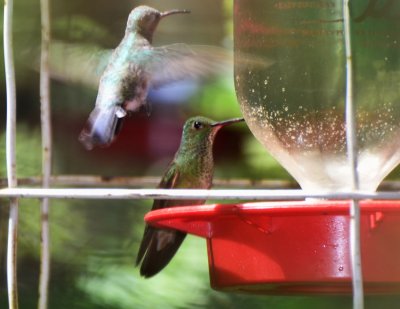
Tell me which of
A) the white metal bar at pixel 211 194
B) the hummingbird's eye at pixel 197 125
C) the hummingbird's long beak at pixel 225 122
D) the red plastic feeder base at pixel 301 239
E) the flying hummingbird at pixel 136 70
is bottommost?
the red plastic feeder base at pixel 301 239

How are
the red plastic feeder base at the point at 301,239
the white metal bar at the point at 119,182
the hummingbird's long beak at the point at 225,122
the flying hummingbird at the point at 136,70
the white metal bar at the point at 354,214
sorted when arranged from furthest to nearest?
the flying hummingbird at the point at 136,70 → the white metal bar at the point at 119,182 → the hummingbird's long beak at the point at 225,122 → the red plastic feeder base at the point at 301,239 → the white metal bar at the point at 354,214

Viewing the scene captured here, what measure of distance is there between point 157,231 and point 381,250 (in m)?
0.76

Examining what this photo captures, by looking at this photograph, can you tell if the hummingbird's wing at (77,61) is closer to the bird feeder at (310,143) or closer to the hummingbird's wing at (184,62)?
the hummingbird's wing at (184,62)

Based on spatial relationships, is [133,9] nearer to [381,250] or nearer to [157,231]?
[157,231]

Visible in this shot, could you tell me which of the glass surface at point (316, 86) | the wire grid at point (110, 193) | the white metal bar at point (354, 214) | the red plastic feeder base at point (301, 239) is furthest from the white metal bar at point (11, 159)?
the glass surface at point (316, 86)

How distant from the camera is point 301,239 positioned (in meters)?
1.68

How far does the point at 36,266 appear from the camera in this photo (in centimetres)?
213

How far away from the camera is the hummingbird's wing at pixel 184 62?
87.0 inches

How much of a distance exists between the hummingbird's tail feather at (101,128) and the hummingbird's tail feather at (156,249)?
201 millimetres

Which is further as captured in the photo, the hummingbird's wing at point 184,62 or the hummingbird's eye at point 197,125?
the hummingbird's eye at point 197,125

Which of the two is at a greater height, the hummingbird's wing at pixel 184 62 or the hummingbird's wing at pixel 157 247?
the hummingbird's wing at pixel 184 62

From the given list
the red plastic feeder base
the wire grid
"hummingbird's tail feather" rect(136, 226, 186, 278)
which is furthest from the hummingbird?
the wire grid

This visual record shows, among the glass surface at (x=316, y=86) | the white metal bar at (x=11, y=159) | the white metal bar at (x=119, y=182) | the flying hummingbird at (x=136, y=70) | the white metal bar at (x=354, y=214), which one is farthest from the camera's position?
the flying hummingbird at (x=136, y=70)

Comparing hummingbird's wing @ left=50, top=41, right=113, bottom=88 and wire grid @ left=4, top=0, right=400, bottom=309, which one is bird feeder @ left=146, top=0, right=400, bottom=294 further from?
hummingbird's wing @ left=50, top=41, right=113, bottom=88
